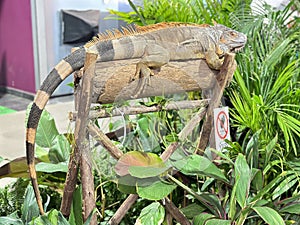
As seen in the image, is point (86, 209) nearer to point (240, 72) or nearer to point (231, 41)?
point (231, 41)

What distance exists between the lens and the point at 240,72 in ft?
7.72

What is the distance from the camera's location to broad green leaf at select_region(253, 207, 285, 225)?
148cm

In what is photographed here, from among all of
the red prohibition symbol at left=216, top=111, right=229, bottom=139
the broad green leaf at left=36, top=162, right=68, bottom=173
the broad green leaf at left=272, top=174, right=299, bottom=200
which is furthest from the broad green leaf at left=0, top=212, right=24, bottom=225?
the broad green leaf at left=272, top=174, right=299, bottom=200

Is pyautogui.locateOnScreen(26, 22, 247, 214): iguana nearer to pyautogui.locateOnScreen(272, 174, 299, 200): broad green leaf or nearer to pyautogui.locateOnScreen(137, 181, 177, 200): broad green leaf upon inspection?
pyautogui.locateOnScreen(137, 181, 177, 200): broad green leaf

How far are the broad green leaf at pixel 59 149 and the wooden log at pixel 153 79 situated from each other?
594 mm

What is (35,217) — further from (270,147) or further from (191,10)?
(191,10)

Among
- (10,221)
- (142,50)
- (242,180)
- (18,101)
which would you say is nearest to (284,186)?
(242,180)

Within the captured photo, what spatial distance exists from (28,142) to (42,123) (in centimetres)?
59

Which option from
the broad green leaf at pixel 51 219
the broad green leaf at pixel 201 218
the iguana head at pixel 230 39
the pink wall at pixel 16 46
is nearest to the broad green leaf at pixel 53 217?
the broad green leaf at pixel 51 219

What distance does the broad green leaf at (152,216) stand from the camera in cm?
154

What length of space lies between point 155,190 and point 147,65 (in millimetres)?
434

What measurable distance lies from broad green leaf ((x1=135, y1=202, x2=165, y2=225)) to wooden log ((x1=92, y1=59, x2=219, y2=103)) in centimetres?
40

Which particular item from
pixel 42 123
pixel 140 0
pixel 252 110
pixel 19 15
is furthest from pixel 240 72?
pixel 19 15

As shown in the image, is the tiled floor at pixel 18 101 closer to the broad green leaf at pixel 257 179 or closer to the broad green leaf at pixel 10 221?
the broad green leaf at pixel 10 221
